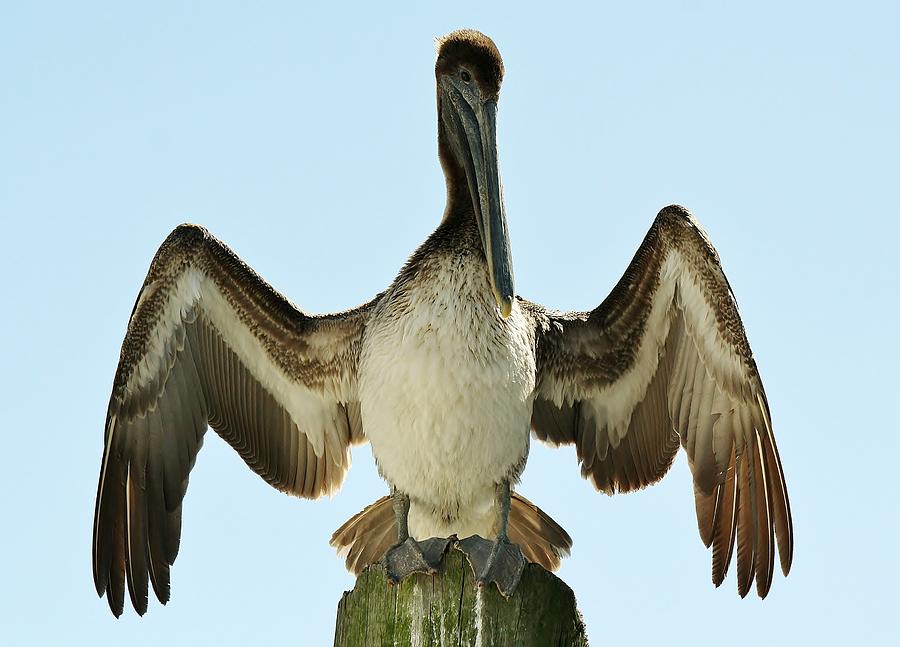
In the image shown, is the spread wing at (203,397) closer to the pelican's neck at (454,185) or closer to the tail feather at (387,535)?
the tail feather at (387,535)

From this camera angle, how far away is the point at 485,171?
18.5ft

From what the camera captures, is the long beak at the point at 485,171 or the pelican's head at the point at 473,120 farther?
the pelican's head at the point at 473,120

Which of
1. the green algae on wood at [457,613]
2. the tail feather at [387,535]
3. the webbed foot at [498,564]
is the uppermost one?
the tail feather at [387,535]

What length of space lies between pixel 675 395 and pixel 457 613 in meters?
2.87

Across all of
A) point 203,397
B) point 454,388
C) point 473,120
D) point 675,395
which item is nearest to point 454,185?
point 473,120

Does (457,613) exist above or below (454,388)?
below

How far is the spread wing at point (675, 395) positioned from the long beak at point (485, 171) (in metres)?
0.58

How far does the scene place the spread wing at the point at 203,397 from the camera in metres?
5.86

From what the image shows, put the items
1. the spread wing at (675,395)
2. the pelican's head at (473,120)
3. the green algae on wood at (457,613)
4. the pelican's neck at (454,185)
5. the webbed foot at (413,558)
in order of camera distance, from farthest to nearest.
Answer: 1. the pelican's neck at (454,185)
2. the spread wing at (675,395)
3. the pelican's head at (473,120)
4. the webbed foot at (413,558)
5. the green algae on wood at (457,613)

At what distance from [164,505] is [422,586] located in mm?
2692

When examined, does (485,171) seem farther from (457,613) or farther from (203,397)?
(457,613)

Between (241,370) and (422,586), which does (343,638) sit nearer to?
(422,586)

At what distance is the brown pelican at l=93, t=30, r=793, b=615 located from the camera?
5305 millimetres

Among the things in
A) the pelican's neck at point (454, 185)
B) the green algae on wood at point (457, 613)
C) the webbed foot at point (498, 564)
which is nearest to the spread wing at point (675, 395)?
the pelican's neck at point (454, 185)
